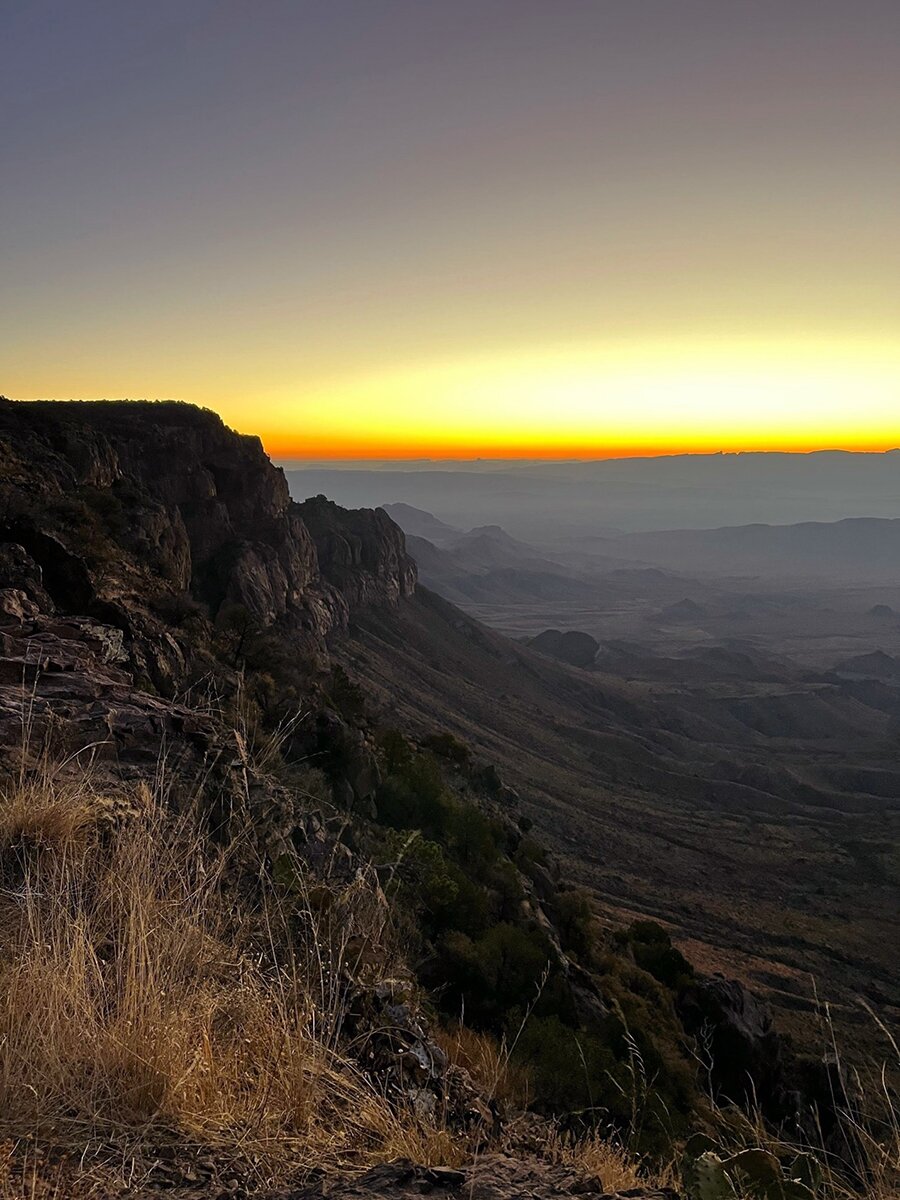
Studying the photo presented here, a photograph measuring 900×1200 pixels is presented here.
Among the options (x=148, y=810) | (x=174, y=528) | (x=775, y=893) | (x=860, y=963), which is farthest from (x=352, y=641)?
(x=148, y=810)

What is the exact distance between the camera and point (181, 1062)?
6.75ft

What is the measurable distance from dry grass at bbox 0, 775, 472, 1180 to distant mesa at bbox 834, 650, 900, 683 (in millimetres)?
154607

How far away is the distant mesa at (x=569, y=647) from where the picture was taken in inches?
4703

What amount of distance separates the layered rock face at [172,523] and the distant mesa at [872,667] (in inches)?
4032

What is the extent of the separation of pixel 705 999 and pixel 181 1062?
2082cm

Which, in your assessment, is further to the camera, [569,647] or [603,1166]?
[569,647]

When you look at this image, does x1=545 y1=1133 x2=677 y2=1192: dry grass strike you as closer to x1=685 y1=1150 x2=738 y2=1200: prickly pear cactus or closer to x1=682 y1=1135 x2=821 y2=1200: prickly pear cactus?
x1=682 y1=1135 x2=821 y2=1200: prickly pear cactus

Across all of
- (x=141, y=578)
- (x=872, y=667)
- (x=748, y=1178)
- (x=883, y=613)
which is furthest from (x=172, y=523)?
(x=883, y=613)

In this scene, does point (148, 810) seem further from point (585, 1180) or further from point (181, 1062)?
point (585, 1180)

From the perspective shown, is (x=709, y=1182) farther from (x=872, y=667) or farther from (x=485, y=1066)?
(x=872, y=667)

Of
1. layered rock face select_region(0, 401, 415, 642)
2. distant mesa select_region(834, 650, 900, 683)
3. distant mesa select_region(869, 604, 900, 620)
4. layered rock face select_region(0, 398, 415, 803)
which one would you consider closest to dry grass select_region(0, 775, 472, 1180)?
layered rock face select_region(0, 398, 415, 803)

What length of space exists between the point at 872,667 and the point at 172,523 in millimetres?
144073

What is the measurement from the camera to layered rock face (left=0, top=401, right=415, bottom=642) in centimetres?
1554

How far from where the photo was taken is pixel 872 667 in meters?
136
